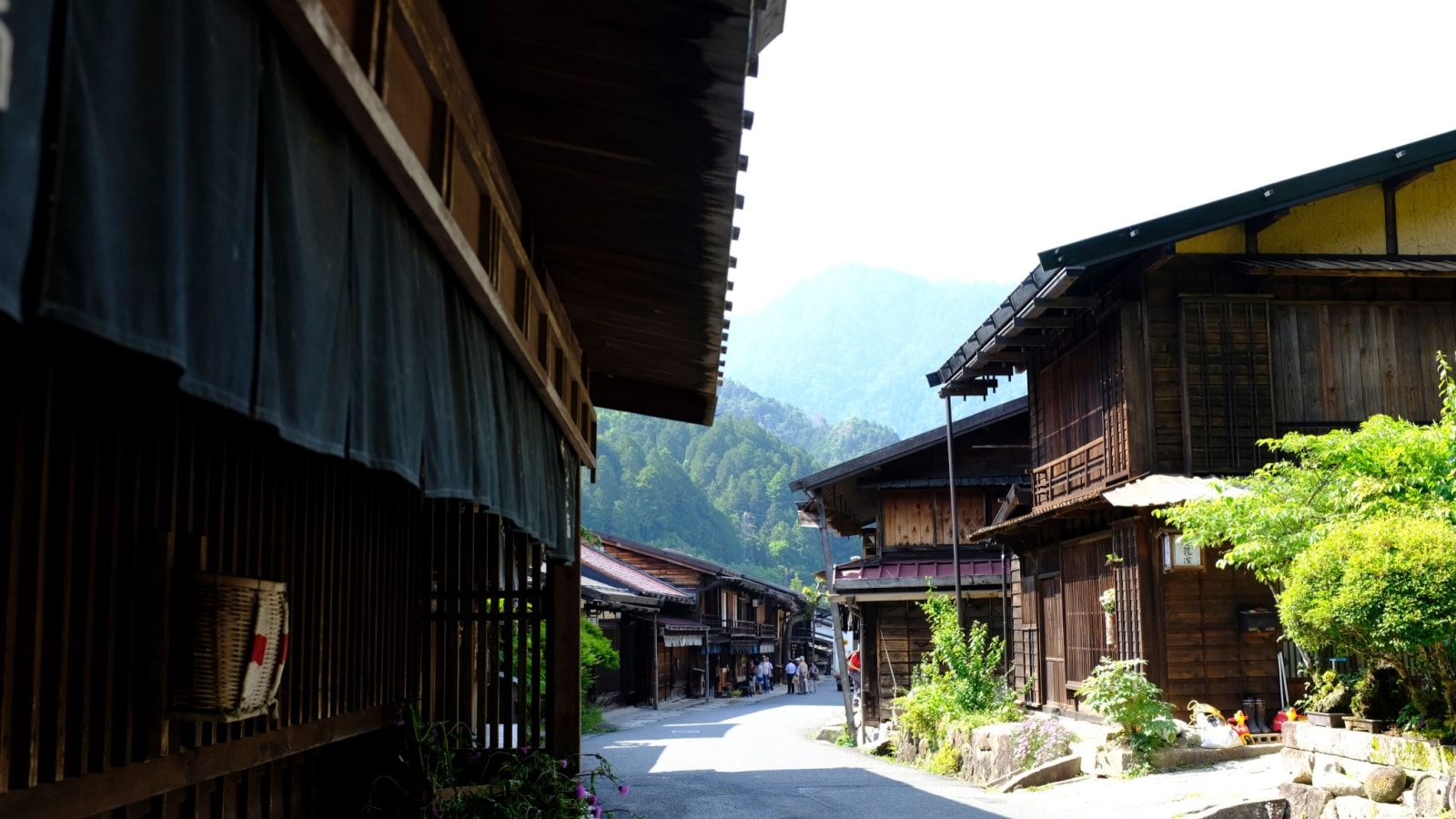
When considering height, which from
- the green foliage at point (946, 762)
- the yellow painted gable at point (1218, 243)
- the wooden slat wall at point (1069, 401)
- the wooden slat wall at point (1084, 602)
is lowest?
the green foliage at point (946, 762)

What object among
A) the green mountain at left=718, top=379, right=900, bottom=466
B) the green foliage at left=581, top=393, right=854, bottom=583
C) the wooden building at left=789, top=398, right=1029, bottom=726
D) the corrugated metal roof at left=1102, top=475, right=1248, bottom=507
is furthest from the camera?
the green mountain at left=718, top=379, right=900, bottom=466

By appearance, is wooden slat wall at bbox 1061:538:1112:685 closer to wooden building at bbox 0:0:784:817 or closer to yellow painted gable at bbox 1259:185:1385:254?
yellow painted gable at bbox 1259:185:1385:254

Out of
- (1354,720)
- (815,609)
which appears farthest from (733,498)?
(1354,720)

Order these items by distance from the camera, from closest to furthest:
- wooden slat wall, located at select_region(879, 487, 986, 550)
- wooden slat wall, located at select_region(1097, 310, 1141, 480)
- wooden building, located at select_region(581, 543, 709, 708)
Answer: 1. wooden slat wall, located at select_region(1097, 310, 1141, 480)
2. wooden slat wall, located at select_region(879, 487, 986, 550)
3. wooden building, located at select_region(581, 543, 709, 708)

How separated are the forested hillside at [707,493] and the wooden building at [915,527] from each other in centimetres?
6335

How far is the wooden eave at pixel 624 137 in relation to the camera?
4.82m

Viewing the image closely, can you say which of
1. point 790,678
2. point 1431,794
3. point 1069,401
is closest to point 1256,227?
point 1069,401

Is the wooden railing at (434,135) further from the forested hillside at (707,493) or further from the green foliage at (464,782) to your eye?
the forested hillside at (707,493)

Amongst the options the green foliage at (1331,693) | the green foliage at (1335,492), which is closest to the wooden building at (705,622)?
the green foliage at (1335,492)

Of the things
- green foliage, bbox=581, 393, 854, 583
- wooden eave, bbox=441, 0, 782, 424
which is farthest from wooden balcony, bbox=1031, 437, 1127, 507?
green foliage, bbox=581, 393, 854, 583

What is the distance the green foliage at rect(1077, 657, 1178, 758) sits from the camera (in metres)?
15.2

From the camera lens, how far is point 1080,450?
20203 mm

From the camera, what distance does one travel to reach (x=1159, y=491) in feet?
53.3

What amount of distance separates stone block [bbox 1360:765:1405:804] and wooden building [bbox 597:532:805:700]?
33127 millimetres
